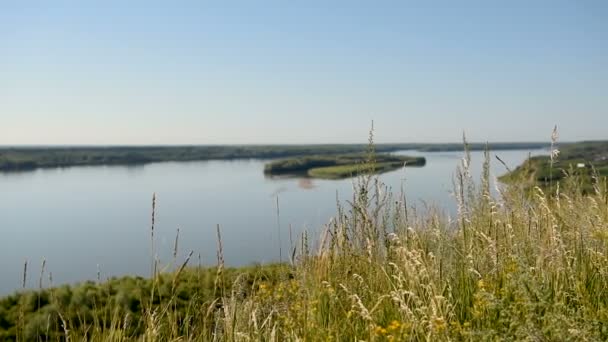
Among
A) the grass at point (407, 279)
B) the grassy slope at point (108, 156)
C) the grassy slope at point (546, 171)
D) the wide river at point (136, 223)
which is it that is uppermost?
the grassy slope at point (546, 171)

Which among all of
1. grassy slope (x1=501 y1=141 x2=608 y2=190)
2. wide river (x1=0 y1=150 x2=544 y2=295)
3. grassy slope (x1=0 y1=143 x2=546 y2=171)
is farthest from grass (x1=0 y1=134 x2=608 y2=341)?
grassy slope (x1=0 y1=143 x2=546 y2=171)

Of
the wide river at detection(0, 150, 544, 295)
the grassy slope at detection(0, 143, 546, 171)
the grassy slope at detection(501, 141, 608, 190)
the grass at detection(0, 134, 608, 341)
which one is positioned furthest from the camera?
the grassy slope at detection(0, 143, 546, 171)

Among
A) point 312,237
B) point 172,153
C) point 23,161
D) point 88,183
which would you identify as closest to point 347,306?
point 312,237

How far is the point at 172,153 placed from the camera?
176 metres

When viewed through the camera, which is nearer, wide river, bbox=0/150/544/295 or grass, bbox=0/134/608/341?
grass, bbox=0/134/608/341

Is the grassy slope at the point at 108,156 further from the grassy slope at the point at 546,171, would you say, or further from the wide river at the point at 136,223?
the grassy slope at the point at 546,171

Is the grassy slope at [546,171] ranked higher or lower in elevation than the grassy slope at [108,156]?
higher

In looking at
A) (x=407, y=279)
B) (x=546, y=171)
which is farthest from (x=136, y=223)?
(x=407, y=279)

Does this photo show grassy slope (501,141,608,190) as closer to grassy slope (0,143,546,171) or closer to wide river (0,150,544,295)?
wide river (0,150,544,295)

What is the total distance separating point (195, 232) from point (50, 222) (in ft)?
61.1

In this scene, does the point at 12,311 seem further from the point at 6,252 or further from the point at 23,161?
the point at 23,161

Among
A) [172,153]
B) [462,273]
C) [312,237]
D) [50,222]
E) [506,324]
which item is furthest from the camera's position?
[172,153]

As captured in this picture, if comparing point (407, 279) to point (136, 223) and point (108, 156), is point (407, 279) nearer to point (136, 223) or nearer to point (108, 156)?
point (136, 223)

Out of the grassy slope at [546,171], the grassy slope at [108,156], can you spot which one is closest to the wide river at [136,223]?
the grassy slope at [546,171]
